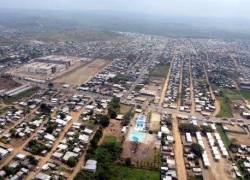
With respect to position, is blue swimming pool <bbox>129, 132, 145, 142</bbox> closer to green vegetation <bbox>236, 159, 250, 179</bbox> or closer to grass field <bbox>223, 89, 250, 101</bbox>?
green vegetation <bbox>236, 159, 250, 179</bbox>

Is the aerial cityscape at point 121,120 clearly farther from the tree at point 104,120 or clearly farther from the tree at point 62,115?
the tree at point 62,115

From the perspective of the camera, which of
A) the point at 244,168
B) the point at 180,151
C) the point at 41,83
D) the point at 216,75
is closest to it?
the point at 244,168

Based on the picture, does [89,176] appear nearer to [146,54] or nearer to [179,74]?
[179,74]

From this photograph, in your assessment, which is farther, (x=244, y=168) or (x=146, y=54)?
(x=146, y=54)

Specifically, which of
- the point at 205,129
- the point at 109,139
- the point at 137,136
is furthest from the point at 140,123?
the point at 205,129

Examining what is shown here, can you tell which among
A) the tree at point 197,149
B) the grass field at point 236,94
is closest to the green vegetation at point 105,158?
the tree at point 197,149

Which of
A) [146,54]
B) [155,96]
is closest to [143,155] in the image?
[155,96]

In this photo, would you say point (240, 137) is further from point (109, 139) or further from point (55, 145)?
point (55, 145)
